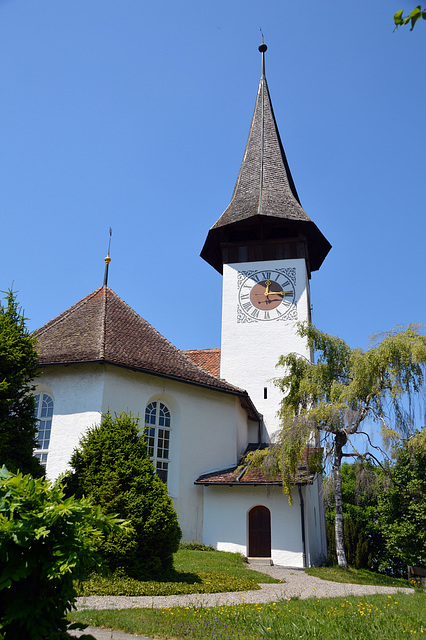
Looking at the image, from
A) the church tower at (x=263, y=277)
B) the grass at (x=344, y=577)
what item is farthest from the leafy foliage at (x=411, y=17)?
the church tower at (x=263, y=277)

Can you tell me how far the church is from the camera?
18.1 meters

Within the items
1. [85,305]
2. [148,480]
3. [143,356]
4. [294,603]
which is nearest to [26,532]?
[294,603]

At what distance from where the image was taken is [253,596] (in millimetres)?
10750

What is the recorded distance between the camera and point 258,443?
24.4 m

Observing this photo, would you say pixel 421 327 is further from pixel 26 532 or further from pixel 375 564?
pixel 375 564

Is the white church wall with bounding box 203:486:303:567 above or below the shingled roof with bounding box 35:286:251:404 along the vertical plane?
below

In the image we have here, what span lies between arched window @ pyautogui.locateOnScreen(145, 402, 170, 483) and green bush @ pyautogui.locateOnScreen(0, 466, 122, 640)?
47.5 ft

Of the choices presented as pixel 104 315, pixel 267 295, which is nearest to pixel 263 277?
pixel 267 295

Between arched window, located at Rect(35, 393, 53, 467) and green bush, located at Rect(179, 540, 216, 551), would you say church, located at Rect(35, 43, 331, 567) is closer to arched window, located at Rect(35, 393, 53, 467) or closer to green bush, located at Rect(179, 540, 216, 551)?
arched window, located at Rect(35, 393, 53, 467)

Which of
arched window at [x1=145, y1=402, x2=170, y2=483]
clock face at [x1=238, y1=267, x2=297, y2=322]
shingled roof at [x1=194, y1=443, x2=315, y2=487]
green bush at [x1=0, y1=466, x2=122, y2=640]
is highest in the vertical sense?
clock face at [x1=238, y1=267, x2=297, y2=322]

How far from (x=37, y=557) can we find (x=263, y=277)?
23.0 m

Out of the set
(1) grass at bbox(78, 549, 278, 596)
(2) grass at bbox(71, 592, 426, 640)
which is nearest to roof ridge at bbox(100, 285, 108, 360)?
(1) grass at bbox(78, 549, 278, 596)

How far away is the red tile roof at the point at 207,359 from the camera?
2676 cm

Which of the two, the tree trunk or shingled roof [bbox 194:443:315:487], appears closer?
the tree trunk
